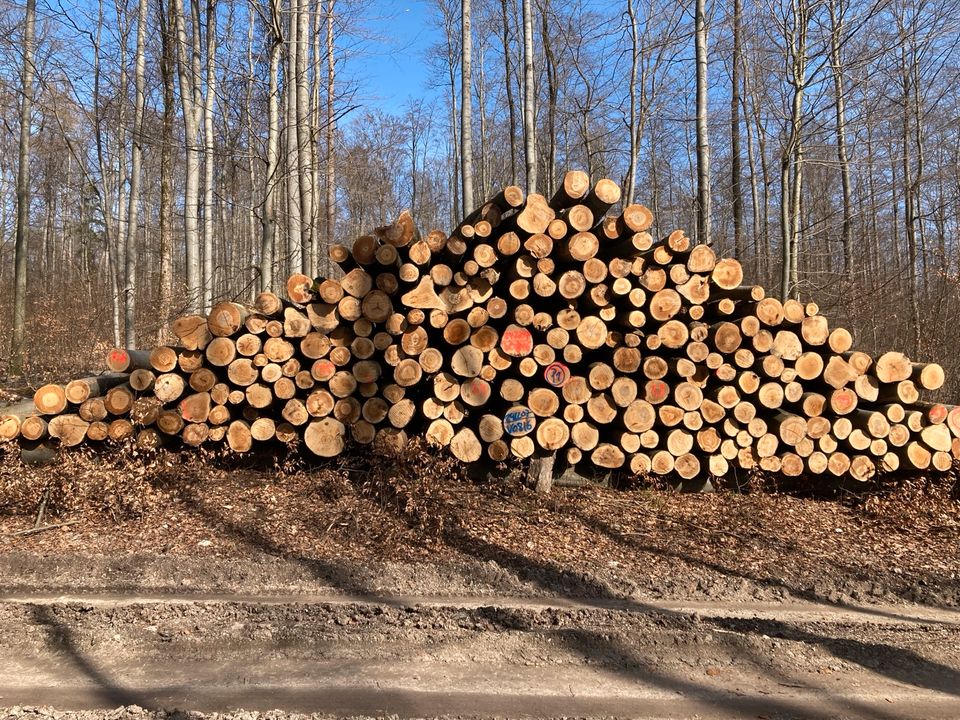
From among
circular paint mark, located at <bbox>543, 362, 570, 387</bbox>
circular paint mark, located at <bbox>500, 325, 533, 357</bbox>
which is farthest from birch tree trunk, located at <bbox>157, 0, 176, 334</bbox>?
circular paint mark, located at <bbox>543, 362, 570, 387</bbox>

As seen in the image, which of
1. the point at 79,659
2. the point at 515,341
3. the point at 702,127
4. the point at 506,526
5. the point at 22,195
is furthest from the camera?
the point at 22,195

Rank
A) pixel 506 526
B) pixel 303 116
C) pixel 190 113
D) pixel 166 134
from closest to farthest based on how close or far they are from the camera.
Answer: pixel 506 526 < pixel 303 116 < pixel 190 113 < pixel 166 134

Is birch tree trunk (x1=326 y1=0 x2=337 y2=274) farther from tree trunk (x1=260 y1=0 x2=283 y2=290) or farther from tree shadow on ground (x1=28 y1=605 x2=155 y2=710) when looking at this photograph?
tree shadow on ground (x1=28 y1=605 x2=155 y2=710)

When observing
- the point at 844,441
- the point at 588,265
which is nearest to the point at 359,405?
the point at 588,265

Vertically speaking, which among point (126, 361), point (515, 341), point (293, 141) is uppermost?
point (293, 141)

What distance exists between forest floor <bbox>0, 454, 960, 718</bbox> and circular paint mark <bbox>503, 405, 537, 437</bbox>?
0.64m

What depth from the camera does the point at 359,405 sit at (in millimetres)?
6586

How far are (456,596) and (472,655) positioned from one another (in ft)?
3.44

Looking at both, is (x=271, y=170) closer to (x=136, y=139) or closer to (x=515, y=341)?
(x=136, y=139)

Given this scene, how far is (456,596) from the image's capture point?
15.5 feet

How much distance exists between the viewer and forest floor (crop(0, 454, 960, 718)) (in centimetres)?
332

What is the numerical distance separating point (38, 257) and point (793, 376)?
1420 inches

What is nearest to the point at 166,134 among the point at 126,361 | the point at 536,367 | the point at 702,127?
the point at 126,361

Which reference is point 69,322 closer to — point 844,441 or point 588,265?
point 588,265
